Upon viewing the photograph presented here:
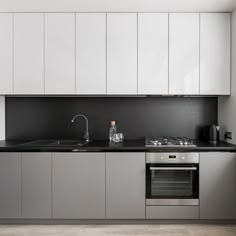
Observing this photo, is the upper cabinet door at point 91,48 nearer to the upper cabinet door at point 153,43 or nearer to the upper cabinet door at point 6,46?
the upper cabinet door at point 153,43

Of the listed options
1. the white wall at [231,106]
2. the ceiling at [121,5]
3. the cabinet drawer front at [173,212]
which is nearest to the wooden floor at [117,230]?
the cabinet drawer front at [173,212]

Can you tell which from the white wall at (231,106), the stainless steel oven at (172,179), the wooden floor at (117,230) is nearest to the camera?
the wooden floor at (117,230)

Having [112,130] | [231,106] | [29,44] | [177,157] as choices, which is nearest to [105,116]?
[112,130]

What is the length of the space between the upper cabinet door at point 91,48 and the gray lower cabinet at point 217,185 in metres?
1.41

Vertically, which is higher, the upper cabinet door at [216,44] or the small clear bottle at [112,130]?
the upper cabinet door at [216,44]

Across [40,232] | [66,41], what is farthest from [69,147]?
[66,41]

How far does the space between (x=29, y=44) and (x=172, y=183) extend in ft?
7.07

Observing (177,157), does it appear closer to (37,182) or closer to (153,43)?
(153,43)

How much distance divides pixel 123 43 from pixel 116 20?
266mm

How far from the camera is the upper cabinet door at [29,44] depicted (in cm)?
308

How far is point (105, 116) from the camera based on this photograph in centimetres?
350

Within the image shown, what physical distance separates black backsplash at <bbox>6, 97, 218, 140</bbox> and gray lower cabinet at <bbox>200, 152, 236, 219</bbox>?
0.69 meters

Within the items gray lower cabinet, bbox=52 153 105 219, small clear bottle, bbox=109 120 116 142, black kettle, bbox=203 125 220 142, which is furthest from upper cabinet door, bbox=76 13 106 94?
black kettle, bbox=203 125 220 142

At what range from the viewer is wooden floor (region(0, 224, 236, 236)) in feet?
8.89
